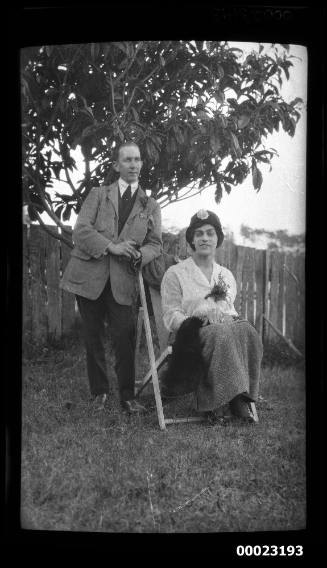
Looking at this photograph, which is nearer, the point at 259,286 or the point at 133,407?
the point at 133,407

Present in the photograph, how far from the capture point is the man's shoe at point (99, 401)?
302cm

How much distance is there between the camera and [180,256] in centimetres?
305

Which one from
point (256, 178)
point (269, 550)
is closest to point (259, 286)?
point (256, 178)

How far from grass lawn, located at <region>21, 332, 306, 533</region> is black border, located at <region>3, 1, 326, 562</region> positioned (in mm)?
53

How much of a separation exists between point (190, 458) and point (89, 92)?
177 cm

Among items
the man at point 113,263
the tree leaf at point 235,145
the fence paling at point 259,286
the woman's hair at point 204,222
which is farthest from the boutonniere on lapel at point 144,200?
the fence paling at point 259,286

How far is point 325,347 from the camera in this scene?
294cm

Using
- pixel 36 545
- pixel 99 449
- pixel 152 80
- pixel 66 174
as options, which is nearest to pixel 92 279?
pixel 66 174

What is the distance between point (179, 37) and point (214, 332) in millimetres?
1387

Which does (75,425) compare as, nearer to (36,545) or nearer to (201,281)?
(36,545)

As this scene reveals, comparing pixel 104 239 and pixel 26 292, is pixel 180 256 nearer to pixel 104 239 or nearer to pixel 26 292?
pixel 104 239

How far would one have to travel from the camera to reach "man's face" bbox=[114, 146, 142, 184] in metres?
2.99

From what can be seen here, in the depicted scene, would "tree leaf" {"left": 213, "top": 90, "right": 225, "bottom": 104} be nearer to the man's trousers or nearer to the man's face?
the man's face

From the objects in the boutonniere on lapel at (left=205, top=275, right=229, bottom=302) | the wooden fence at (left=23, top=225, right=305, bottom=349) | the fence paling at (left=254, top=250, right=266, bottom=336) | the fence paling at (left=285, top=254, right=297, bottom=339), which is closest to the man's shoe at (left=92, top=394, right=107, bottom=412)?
the wooden fence at (left=23, top=225, right=305, bottom=349)
